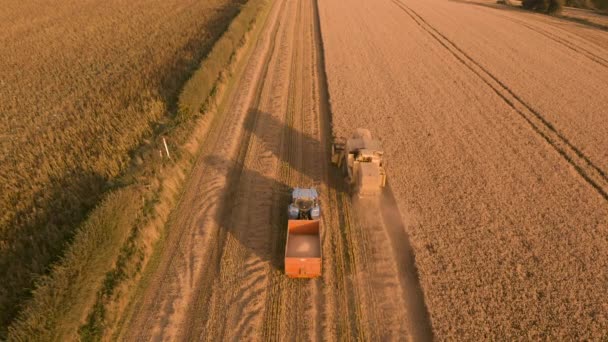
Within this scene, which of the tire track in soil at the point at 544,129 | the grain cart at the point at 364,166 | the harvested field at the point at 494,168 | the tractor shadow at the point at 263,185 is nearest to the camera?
the harvested field at the point at 494,168

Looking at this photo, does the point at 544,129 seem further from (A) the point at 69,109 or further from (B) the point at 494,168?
(A) the point at 69,109

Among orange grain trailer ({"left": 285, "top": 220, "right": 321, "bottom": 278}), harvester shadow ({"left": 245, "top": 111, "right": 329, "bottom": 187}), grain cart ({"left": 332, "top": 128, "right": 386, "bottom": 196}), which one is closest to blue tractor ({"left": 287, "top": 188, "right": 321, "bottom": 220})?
orange grain trailer ({"left": 285, "top": 220, "right": 321, "bottom": 278})

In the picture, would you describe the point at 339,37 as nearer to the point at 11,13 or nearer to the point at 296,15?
the point at 296,15

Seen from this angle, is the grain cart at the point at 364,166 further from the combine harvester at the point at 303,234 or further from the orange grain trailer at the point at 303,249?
the orange grain trailer at the point at 303,249

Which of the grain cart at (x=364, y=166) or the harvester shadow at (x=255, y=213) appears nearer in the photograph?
the harvester shadow at (x=255, y=213)

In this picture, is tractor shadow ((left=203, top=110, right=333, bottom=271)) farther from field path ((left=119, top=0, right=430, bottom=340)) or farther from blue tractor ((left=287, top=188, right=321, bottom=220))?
blue tractor ((left=287, top=188, right=321, bottom=220))

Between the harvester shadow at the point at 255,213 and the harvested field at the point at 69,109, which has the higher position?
the harvested field at the point at 69,109

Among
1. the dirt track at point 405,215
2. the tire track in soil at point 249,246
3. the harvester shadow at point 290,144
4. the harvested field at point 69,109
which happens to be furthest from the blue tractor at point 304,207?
the harvested field at point 69,109
